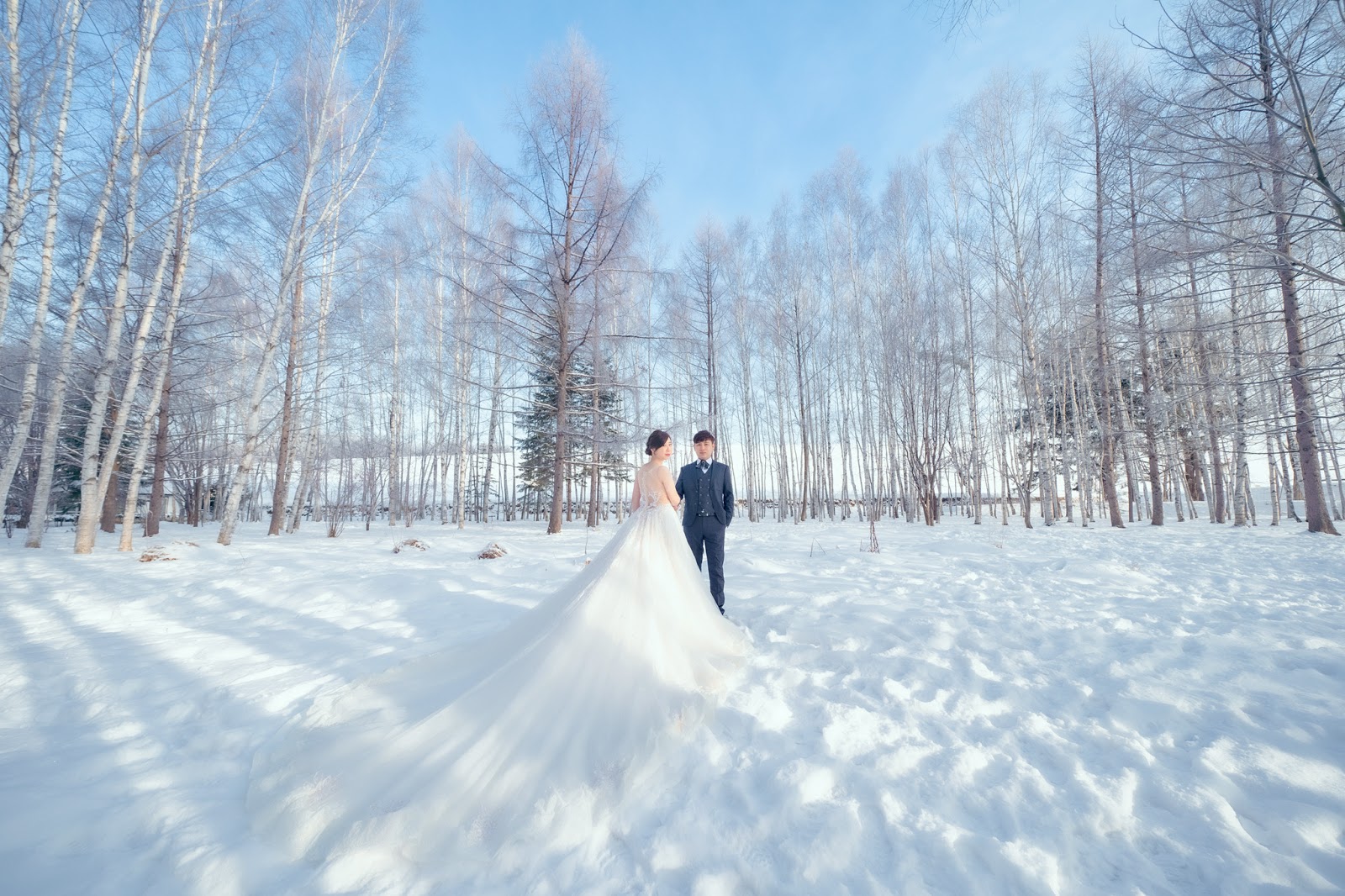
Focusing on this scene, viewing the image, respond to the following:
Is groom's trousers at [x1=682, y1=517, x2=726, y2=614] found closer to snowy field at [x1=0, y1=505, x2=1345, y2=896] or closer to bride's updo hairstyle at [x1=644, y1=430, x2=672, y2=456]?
snowy field at [x1=0, y1=505, x2=1345, y2=896]

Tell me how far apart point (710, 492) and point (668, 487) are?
0.74 meters

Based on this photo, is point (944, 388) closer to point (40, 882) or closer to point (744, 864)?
point (744, 864)

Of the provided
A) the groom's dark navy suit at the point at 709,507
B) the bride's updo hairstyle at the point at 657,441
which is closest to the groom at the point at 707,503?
the groom's dark navy suit at the point at 709,507

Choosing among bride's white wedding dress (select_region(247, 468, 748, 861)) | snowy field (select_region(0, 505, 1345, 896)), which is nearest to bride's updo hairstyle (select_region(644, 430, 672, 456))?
bride's white wedding dress (select_region(247, 468, 748, 861))

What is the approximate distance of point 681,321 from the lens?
14930 millimetres

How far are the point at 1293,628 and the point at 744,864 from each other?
4.42 meters

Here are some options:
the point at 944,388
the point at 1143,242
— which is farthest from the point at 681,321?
the point at 1143,242

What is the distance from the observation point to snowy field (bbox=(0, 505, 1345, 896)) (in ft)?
5.48

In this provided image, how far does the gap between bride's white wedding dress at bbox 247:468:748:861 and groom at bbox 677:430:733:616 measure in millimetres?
967

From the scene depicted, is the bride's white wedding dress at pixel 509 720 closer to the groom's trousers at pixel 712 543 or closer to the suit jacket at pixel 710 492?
the groom's trousers at pixel 712 543

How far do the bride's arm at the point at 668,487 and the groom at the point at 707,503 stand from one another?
0.59 metres

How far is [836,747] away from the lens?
2.35 m

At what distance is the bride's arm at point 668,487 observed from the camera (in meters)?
3.96

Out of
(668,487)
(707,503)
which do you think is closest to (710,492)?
(707,503)
